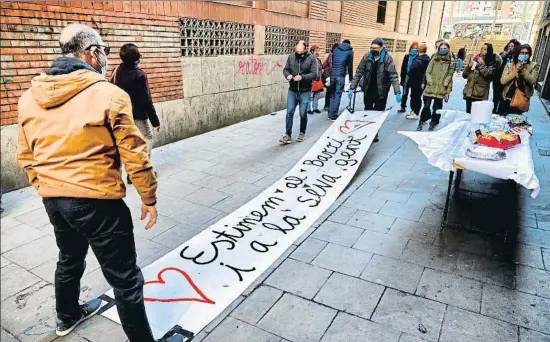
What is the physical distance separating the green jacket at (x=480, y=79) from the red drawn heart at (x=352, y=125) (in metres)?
2.31

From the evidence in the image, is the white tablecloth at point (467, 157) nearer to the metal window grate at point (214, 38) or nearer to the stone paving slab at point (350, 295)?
the stone paving slab at point (350, 295)

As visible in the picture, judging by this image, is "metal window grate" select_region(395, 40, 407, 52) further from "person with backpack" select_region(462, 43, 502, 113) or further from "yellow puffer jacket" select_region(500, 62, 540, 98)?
"yellow puffer jacket" select_region(500, 62, 540, 98)

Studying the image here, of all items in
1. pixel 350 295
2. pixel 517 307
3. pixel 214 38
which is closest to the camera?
pixel 517 307

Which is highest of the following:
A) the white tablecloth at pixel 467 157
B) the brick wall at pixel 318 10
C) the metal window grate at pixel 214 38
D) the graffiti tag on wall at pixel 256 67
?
the brick wall at pixel 318 10

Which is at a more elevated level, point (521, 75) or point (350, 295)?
point (521, 75)

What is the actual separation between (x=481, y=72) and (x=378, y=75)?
1.95m

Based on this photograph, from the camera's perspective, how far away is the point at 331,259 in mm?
3271

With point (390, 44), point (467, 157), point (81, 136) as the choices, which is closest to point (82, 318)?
point (81, 136)

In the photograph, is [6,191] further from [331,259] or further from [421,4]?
[421,4]

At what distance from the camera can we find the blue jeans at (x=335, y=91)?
8.48 metres

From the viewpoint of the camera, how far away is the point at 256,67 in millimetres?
9055

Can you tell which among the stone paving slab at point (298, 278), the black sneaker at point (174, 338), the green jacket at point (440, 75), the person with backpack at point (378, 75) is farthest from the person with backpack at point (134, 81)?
the green jacket at point (440, 75)

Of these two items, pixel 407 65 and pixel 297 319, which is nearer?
pixel 297 319

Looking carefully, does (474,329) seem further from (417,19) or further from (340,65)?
(417,19)
